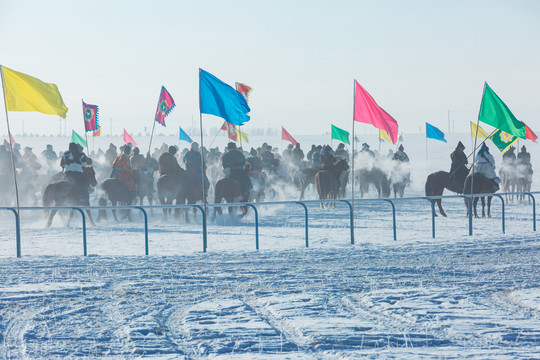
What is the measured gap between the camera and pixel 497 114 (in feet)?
49.8

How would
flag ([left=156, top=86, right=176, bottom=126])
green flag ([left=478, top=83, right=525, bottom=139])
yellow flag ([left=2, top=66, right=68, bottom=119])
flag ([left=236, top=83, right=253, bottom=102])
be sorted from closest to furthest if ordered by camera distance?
yellow flag ([left=2, top=66, right=68, bottom=119]), green flag ([left=478, top=83, right=525, bottom=139]), flag ([left=156, top=86, right=176, bottom=126]), flag ([left=236, top=83, right=253, bottom=102])

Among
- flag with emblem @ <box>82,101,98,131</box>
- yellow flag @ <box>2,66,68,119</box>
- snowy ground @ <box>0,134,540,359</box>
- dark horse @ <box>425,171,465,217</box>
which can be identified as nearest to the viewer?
snowy ground @ <box>0,134,540,359</box>

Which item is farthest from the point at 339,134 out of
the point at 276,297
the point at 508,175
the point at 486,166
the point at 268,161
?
the point at 276,297

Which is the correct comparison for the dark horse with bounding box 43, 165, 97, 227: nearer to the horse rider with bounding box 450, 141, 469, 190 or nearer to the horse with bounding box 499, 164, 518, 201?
the horse rider with bounding box 450, 141, 469, 190

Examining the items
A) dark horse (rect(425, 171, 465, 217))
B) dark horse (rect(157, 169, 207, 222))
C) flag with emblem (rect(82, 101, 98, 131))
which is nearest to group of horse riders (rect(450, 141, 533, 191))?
dark horse (rect(425, 171, 465, 217))

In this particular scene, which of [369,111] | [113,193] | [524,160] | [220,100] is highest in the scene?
[220,100]

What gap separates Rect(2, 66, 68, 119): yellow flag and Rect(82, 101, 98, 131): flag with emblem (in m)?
11.3

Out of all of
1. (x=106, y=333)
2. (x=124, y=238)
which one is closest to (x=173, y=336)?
(x=106, y=333)

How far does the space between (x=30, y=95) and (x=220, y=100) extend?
3.29 meters

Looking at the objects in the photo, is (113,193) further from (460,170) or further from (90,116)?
(460,170)

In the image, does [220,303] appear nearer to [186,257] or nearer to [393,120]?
[186,257]

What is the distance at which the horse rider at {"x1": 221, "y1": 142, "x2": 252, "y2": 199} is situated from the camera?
19.5m

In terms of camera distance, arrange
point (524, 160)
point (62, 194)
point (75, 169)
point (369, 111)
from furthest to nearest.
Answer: point (524, 160)
point (75, 169)
point (62, 194)
point (369, 111)

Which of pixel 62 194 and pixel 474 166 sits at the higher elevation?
pixel 474 166
